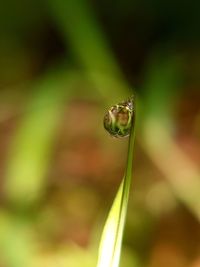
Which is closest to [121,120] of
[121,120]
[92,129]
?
[121,120]

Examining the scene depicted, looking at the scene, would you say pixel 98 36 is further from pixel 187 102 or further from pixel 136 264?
pixel 136 264

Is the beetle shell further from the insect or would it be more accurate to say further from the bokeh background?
the bokeh background

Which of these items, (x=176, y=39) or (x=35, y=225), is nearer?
Answer: (x=35, y=225)

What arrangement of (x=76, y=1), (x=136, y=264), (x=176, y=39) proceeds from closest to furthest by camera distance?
(x=136, y=264), (x=76, y=1), (x=176, y=39)

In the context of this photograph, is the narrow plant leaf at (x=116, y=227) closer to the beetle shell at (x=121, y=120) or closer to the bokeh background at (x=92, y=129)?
the beetle shell at (x=121, y=120)

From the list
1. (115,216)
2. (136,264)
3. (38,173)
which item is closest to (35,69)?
(38,173)

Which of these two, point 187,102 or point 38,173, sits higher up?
point 187,102

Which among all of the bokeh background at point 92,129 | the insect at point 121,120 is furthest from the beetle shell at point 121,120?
the bokeh background at point 92,129
